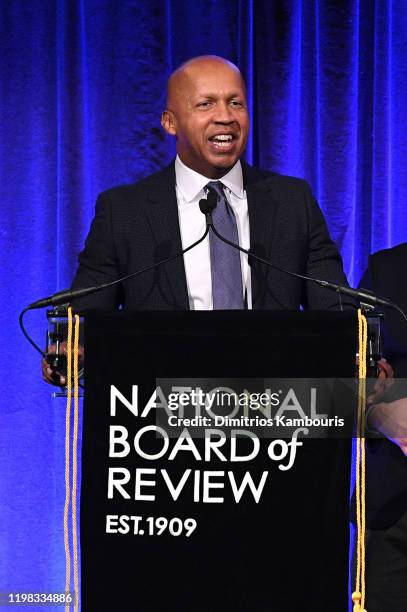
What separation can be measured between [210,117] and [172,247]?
1.09 ft

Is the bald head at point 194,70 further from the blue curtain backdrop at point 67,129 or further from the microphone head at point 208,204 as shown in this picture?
the blue curtain backdrop at point 67,129

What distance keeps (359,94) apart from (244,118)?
1222 millimetres

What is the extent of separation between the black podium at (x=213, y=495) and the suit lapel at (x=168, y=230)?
36 cm

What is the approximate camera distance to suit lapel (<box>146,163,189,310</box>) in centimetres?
224

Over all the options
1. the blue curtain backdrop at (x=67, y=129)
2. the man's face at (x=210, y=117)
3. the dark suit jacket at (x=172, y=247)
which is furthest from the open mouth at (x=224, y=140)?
the blue curtain backdrop at (x=67, y=129)

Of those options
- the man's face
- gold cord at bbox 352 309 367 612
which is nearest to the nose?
the man's face

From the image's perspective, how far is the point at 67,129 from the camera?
11.1 ft

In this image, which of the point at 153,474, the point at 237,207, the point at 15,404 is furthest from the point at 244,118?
the point at 15,404

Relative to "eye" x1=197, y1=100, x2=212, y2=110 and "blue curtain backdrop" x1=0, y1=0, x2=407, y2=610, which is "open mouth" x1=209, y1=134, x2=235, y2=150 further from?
"blue curtain backdrop" x1=0, y1=0, x2=407, y2=610

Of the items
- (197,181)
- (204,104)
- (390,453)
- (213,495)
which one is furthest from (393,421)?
(204,104)

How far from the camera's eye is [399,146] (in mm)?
3475

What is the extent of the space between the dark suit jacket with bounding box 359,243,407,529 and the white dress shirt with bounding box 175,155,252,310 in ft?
1.31

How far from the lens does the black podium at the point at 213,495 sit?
1.86 metres

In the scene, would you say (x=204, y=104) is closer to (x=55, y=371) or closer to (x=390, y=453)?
(x=55, y=371)
